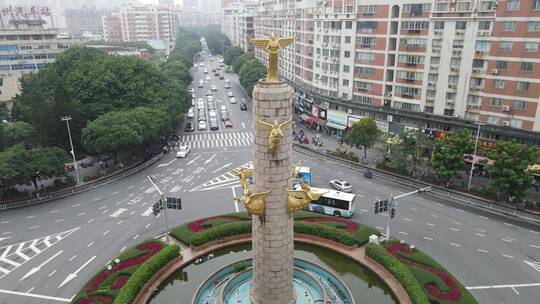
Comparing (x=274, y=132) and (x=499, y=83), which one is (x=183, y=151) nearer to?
(x=274, y=132)

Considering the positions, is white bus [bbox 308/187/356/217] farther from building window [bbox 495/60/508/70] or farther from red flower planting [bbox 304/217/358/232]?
building window [bbox 495/60/508/70]

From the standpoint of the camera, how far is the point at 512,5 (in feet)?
155

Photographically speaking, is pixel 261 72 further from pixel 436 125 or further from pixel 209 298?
pixel 209 298

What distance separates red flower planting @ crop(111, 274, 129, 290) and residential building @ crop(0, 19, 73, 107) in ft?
276

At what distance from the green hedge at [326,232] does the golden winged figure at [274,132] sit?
15936mm

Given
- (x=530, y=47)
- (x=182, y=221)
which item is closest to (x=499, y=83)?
(x=530, y=47)

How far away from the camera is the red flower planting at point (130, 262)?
28.3 meters

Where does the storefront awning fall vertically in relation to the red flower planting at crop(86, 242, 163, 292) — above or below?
above

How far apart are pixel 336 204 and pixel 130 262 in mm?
21323

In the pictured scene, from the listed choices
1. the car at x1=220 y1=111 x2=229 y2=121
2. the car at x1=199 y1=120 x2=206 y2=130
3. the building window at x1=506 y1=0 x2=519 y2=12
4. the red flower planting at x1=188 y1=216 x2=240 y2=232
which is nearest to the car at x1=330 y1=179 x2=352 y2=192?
the red flower planting at x1=188 y1=216 x2=240 y2=232

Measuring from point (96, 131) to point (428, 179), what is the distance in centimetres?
4503

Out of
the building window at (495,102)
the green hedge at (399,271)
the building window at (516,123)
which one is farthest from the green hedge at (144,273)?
the building window at (516,123)

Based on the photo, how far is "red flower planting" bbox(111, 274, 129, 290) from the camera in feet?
92.1

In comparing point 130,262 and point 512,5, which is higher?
point 512,5
